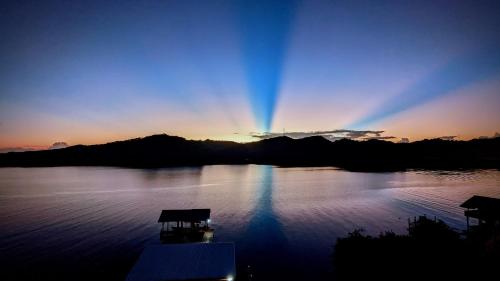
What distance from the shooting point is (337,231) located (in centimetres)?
5838

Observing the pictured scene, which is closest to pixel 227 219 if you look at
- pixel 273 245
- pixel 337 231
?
pixel 273 245

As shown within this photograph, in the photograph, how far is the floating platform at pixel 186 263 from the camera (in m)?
25.7

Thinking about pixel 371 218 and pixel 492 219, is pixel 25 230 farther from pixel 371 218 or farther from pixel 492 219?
pixel 492 219

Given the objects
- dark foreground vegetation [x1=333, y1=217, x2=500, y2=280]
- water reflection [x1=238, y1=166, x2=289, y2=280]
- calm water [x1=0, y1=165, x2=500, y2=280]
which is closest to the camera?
dark foreground vegetation [x1=333, y1=217, x2=500, y2=280]

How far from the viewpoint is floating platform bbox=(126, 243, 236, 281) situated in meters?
25.7

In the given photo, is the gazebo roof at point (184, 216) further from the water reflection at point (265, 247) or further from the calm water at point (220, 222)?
the water reflection at point (265, 247)

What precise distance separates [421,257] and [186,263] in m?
22.7

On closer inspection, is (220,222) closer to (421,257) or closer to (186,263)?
(186,263)

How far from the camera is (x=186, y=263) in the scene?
1091 inches

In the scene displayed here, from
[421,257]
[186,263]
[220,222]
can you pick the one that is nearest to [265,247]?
[220,222]

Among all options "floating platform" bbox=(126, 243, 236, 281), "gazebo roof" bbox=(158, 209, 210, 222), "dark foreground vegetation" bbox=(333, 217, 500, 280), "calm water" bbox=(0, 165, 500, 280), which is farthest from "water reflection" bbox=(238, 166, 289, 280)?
"dark foreground vegetation" bbox=(333, 217, 500, 280)

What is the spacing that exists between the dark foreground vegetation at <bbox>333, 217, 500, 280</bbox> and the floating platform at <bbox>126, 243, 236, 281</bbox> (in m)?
12.8

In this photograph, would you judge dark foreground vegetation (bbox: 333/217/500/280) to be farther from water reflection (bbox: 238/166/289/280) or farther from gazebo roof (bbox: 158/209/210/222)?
gazebo roof (bbox: 158/209/210/222)

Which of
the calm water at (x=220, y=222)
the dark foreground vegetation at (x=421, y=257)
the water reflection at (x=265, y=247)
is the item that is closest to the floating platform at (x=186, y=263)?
the calm water at (x=220, y=222)
